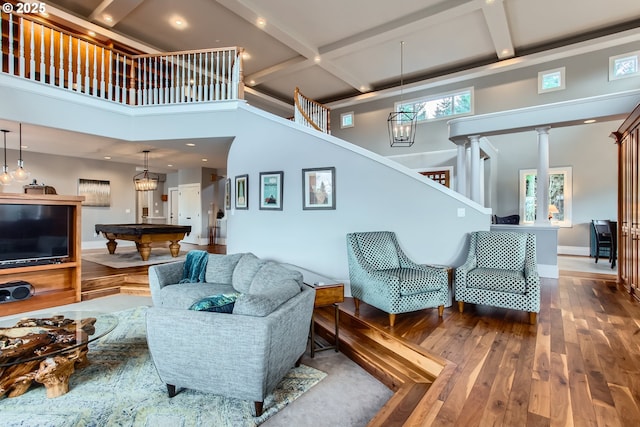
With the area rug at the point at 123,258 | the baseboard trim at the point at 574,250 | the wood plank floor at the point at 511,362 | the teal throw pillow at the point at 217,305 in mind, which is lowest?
the wood plank floor at the point at 511,362

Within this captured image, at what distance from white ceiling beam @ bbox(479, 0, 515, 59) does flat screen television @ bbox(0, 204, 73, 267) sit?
765 cm

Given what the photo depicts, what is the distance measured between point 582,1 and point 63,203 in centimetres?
923

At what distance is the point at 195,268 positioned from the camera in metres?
4.02

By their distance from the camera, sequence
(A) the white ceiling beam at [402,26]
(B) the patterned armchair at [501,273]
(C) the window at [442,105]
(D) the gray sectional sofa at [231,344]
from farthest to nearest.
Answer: (C) the window at [442,105] → (A) the white ceiling beam at [402,26] → (B) the patterned armchair at [501,273] → (D) the gray sectional sofa at [231,344]

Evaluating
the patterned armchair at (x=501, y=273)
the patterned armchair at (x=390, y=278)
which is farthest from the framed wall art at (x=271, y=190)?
the patterned armchair at (x=501, y=273)

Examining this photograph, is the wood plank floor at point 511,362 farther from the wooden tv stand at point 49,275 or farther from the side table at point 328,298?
the wooden tv stand at point 49,275

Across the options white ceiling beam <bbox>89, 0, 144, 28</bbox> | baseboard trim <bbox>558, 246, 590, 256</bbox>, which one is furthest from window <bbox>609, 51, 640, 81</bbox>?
white ceiling beam <bbox>89, 0, 144, 28</bbox>

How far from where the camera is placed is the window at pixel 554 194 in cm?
752

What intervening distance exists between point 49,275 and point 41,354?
285 cm

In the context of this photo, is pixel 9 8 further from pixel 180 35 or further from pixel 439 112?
pixel 439 112

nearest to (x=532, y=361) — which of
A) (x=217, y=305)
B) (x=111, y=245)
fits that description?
(x=217, y=305)

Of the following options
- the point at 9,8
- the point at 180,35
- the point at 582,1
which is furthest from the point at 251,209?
the point at 582,1

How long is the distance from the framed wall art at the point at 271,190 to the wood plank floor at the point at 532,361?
6.79ft

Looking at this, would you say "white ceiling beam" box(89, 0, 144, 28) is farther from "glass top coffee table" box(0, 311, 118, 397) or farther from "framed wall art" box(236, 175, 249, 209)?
"glass top coffee table" box(0, 311, 118, 397)
